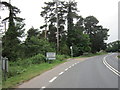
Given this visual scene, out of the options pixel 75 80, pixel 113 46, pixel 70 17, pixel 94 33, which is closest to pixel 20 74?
pixel 75 80

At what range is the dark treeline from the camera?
1353 inches

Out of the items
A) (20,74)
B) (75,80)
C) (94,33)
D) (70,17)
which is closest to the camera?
(75,80)

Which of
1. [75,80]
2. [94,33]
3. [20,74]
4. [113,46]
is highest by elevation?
[94,33]

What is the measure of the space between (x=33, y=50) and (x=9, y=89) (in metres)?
32.2

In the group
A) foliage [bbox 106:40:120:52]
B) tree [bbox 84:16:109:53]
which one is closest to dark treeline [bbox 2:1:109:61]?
tree [bbox 84:16:109:53]

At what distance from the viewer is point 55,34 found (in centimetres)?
7056

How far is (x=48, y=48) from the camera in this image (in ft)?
145

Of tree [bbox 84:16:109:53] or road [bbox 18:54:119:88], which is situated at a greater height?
tree [bbox 84:16:109:53]

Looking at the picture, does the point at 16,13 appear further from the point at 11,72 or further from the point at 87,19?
the point at 87,19

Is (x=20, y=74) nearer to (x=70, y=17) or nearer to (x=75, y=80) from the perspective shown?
(x=75, y=80)

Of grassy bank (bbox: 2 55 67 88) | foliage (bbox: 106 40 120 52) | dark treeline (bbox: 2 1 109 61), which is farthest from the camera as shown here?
foliage (bbox: 106 40 120 52)

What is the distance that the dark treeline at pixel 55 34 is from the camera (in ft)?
113

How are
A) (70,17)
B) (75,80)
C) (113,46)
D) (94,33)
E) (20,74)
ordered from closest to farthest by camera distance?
(75,80) → (20,74) → (70,17) → (94,33) → (113,46)

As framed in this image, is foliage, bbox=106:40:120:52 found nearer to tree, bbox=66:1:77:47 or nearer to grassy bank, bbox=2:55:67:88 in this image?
tree, bbox=66:1:77:47
